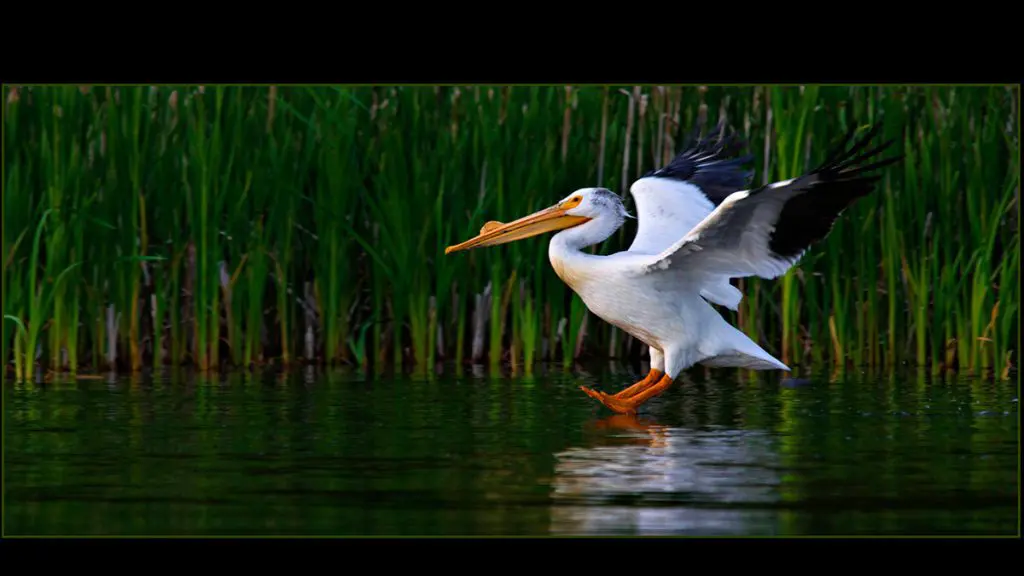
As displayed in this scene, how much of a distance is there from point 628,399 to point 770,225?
142 centimetres

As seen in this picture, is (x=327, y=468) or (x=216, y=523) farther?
(x=327, y=468)

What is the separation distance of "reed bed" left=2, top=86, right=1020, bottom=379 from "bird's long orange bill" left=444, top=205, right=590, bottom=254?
3.70 ft

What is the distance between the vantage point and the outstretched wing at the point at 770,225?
8.58 m

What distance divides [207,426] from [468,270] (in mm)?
3122

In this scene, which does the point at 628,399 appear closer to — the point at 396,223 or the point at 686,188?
the point at 686,188

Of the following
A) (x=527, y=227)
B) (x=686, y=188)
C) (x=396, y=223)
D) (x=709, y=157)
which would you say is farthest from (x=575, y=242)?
(x=396, y=223)

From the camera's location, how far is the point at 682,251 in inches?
364

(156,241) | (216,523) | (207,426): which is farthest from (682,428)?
(156,241)

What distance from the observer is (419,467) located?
25.7 ft

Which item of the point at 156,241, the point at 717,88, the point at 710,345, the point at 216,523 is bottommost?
the point at 216,523

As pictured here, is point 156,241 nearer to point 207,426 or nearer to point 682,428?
point 207,426

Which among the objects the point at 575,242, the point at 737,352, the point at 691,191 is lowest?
the point at 737,352

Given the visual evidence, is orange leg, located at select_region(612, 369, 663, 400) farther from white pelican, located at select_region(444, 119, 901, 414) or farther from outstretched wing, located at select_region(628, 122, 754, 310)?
outstretched wing, located at select_region(628, 122, 754, 310)

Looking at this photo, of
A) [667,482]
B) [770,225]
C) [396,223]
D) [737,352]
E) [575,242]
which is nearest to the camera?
[667,482]
